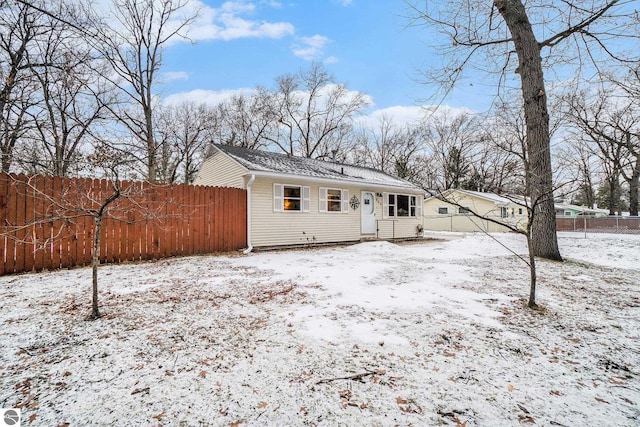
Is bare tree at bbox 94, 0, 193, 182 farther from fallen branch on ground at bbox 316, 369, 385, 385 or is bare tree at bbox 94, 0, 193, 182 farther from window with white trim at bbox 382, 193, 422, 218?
fallen branch on ground at bbox 316, 369, 385, 385

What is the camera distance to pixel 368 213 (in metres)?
12.3

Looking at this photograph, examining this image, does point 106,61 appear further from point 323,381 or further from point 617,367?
point 617,367

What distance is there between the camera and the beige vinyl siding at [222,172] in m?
9.51

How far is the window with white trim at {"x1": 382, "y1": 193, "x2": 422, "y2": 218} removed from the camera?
13.1m

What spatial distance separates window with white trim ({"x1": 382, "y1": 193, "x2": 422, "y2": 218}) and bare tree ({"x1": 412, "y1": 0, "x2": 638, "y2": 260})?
20.5ft

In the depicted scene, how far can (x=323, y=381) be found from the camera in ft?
6.61

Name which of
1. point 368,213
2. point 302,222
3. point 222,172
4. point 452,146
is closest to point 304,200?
point 302,222

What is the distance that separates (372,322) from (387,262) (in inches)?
152

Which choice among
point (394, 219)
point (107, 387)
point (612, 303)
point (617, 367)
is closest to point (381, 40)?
point (394, 219)

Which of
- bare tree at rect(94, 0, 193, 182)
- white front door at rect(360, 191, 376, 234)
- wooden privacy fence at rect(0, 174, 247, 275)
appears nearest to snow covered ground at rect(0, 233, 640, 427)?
wooden privacy fence at rect(0, 174, 247, 275)

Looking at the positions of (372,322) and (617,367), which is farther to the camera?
(372,322)

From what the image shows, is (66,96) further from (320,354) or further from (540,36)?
(540,36)

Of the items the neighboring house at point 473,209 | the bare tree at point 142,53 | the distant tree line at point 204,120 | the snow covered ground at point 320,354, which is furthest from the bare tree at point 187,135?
the neighboring house at point 473,209

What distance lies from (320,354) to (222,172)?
30.5 ft
